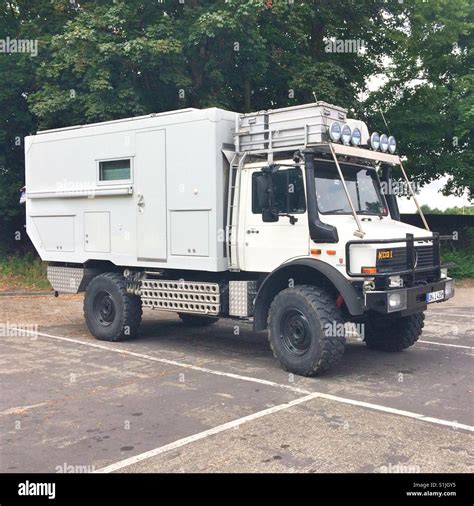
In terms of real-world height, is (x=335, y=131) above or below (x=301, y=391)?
above

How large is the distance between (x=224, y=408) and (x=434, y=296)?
3246 mm

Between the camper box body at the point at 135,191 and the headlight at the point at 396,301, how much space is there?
247 centimetres

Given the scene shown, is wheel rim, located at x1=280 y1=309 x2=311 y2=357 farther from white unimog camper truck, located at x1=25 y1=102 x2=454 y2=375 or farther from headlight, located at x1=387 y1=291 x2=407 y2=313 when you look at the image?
headlight, located at x1=387 y1=291 x2=407 y2=313

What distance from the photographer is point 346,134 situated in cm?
773

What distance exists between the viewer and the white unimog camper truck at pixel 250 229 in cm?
730

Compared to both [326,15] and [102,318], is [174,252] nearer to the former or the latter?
[102,318]

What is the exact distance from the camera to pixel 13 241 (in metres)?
20.0

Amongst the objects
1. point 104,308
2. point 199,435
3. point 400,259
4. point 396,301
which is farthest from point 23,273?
point 199,435

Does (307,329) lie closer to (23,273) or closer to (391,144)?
(391,144)

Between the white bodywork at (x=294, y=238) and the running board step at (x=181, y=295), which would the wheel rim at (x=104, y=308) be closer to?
the running board step at (x=181, y=295)

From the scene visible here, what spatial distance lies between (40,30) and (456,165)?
536 inches

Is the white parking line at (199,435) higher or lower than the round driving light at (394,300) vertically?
lower

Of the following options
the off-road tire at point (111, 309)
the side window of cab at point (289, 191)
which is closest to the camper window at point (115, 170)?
the off-road tire at point (111, 309)
